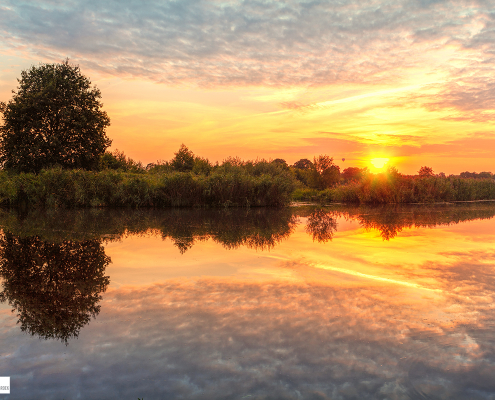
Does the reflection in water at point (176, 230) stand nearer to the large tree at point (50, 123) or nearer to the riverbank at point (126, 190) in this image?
the riverbank at point (126, 190)

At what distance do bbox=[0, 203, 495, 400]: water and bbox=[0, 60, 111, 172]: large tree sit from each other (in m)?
24.5

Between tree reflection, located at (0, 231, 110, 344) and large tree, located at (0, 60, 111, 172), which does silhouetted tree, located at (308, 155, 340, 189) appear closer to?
large tree, located at (0, 60, 111, 172)

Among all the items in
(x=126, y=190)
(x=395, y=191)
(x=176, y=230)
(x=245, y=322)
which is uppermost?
(x=395, y=191)

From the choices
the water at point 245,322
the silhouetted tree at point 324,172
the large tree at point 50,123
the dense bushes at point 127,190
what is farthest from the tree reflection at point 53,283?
the silhouetted tree at point 324,172

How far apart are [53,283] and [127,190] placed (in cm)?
1948

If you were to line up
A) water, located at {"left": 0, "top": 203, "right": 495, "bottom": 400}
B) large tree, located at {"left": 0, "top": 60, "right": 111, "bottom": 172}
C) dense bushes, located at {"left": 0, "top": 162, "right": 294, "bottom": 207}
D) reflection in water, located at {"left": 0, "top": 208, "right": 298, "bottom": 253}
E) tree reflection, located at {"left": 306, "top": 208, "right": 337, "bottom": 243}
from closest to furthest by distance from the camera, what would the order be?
water, located at {"left": 0, "top": 203, "right": 495, "bottom": 400}
reflection in water, located at {"left": 0, "top": 208, "right": 298, "bottom": 253}
tree reflection, located at {"left": 306, "top": 208, "right": 337, "bottom": 243}
dense bushes, located at {"left": 0, "top": 162, "right": 294, "bottom": 207}
large tree, located at {"left": 0, "top": 60, "right": 111, "bottom": 172}

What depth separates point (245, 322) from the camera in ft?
17.2

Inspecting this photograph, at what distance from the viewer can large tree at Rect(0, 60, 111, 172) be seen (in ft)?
104

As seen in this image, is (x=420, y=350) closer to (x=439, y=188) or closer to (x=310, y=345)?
(x=310, y=345)

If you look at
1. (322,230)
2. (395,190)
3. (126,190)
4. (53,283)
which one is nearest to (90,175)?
(126,190)

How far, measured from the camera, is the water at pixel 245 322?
378 cm

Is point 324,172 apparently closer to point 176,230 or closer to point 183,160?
point 183,160

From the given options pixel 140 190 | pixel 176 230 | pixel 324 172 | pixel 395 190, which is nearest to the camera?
pixel 176 230

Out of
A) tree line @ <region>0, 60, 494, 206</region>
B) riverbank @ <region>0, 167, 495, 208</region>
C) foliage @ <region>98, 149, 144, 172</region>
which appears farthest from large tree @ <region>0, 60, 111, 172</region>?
foliage @ <region>98, 149, 144, 172</region>
